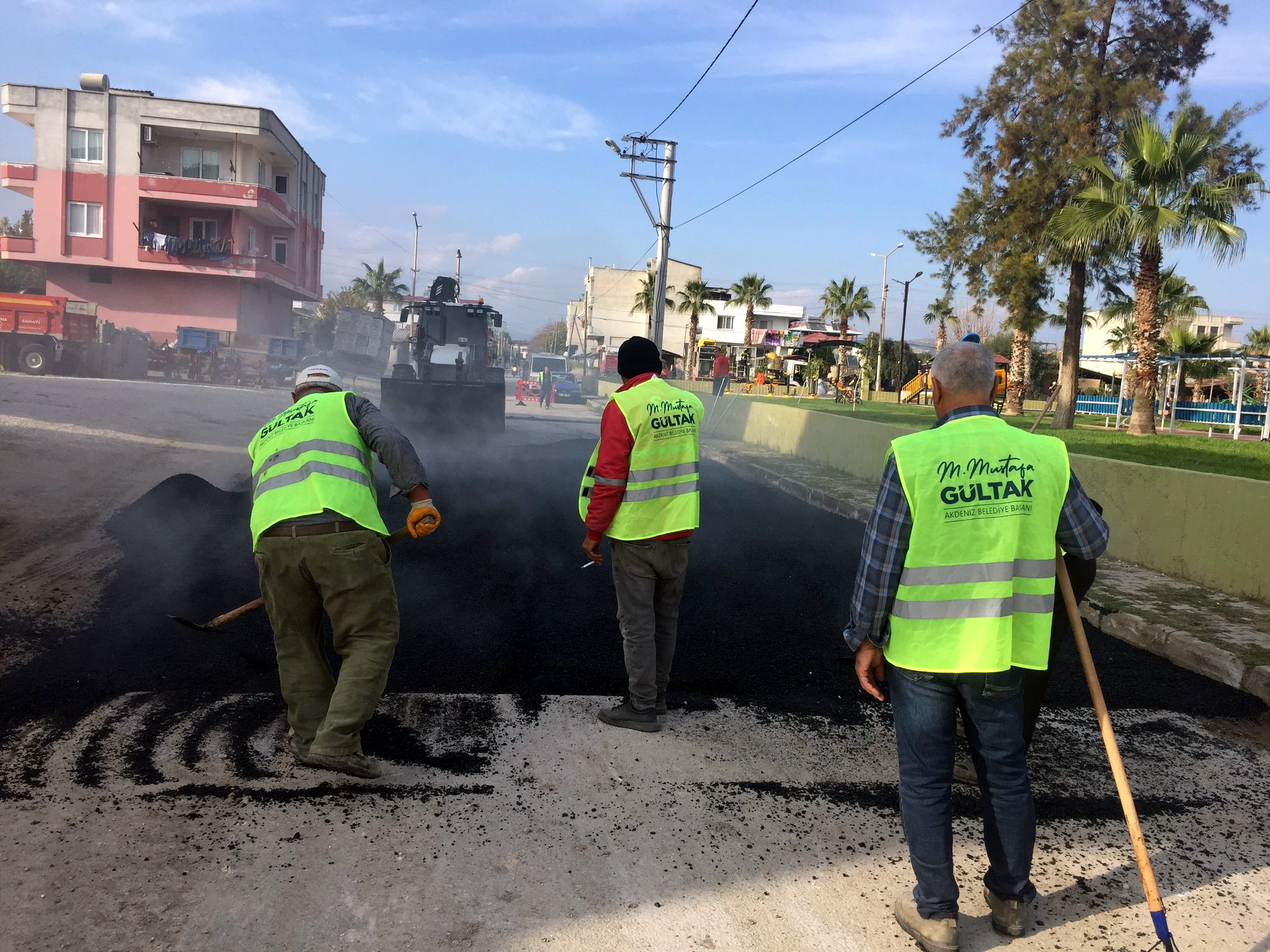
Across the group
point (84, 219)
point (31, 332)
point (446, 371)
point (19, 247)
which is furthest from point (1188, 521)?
point (19, 247)

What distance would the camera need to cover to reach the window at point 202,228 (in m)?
40.6

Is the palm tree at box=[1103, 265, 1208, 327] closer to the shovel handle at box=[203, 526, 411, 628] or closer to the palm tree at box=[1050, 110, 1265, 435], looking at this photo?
the palm tree at box=[1050, 110, 1265, 435]

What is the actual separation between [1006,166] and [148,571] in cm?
2233

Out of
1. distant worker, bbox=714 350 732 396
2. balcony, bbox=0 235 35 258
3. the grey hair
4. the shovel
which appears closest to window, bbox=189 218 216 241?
balcony, bbox=0 235 35 258

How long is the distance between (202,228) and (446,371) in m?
28.5

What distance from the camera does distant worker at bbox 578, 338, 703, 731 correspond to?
4281 millimetres

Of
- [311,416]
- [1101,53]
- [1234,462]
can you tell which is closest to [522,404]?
[1101,53]

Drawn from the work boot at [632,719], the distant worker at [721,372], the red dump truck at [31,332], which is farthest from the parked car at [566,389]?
the work boot at [632,719]

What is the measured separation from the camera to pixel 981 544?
2641 millimetres

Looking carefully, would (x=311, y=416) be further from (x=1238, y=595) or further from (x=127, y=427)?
(x=127, y=427)

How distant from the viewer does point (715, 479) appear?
1463 centimetres

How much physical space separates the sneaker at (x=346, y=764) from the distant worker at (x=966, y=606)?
77.5 inches

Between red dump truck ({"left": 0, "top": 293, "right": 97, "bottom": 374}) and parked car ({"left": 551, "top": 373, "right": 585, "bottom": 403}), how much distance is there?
59.8ft

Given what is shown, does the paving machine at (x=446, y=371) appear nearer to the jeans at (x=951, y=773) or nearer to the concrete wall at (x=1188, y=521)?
the concrete wall at (x=1188, y=521)
